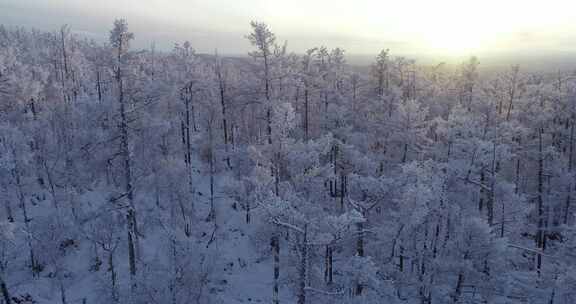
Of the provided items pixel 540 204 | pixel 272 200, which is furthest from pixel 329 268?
pixel 540 204

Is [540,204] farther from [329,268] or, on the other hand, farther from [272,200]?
[272,200]

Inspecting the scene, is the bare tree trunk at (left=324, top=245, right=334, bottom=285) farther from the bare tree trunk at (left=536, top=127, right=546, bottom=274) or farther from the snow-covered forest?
the bare tree trunk at (left=536, top=127, right=546, bottom=274)

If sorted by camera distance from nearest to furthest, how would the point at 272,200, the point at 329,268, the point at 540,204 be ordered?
the point at 272,200, the point at 329,268, the point at 540,204

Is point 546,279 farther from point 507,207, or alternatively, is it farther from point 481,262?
point 507,207

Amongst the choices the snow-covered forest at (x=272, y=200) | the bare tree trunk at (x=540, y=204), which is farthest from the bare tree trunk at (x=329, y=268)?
the bare tree trunk at (x=540, y=204)

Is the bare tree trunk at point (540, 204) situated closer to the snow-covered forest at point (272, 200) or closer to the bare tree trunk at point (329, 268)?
the snow-covered forest at point (272, 200)

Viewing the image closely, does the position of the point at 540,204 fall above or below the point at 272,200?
below

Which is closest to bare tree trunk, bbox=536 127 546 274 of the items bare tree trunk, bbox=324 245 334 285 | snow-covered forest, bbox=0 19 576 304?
snow-covered forest, bbox=0 19 576 304

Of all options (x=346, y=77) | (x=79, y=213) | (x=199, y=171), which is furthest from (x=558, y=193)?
(x=79, y=213)
